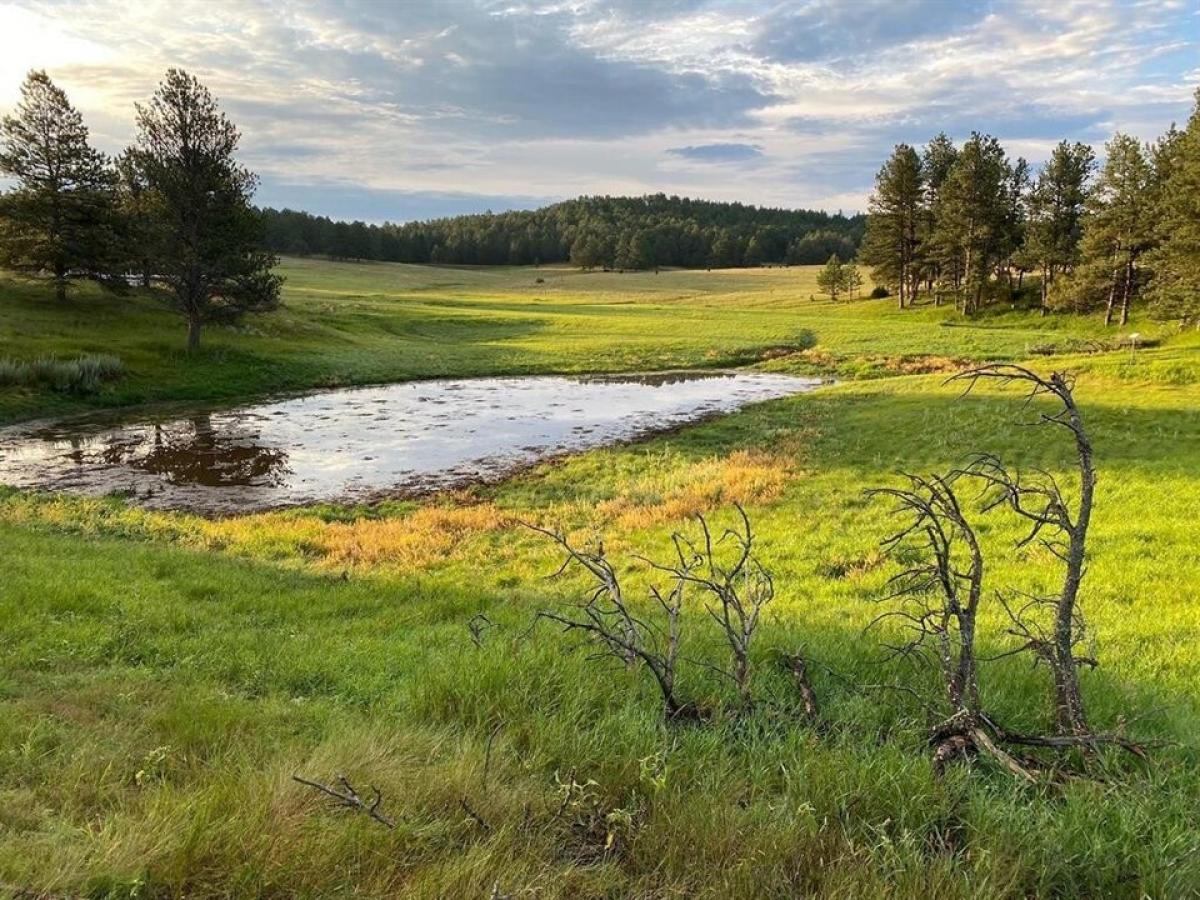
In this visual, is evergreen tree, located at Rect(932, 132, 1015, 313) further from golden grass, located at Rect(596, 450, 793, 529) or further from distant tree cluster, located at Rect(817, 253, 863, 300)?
golden grass, located at Rect(596, 450, 793, 529)

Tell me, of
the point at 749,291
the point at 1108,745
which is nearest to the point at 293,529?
the point at 1108,745

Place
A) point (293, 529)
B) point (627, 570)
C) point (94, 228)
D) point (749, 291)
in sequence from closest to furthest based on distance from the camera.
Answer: point (627, 570) < point (293, 529) < point (94, 228) < point (749, 291)

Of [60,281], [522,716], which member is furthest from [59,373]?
[522,716]

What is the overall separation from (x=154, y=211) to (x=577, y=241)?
105539 millimetres

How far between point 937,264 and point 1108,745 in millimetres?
75823

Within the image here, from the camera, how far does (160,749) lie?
3.73m

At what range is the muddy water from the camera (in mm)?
18172

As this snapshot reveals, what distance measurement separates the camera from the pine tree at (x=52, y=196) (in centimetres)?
3497

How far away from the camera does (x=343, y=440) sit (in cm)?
2369

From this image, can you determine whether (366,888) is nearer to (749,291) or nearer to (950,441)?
(950,441)

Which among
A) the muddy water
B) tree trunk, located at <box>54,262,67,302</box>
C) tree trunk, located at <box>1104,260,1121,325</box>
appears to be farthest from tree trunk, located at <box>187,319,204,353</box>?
tree trunk, located at <box>1104,260,1121,325</box>

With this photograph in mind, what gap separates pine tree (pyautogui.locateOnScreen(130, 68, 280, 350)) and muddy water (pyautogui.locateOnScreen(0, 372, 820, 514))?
26.3 ft

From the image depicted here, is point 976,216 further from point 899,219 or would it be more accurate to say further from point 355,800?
point 355,800

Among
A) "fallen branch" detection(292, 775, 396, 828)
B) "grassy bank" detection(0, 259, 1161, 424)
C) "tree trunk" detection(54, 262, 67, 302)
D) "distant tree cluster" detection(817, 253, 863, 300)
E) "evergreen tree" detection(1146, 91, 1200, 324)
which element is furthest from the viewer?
"distant tree cluster" detection(817, 253, 863, 300)
